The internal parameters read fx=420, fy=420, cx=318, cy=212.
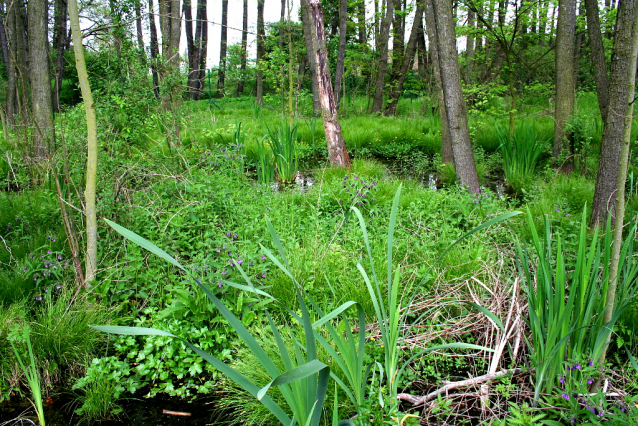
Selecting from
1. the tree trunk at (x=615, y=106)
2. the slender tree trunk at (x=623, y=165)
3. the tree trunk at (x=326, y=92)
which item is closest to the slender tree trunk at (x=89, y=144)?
the slender tree trunk at (x=623, y=165)

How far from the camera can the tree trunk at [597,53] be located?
16.9 ft

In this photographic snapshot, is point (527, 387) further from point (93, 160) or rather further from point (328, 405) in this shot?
point (93, 160)

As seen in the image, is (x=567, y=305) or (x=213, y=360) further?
(x=567, y=305)

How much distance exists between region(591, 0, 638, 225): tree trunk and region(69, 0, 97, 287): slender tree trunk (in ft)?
10.3

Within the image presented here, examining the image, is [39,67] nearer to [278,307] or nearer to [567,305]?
[278,307]

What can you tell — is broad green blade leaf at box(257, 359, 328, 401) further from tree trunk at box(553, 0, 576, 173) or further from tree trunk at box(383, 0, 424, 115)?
tree trunk at box(383, 0, 424, 115)

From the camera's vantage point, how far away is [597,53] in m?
5.51

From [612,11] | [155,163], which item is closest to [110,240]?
[155,163]

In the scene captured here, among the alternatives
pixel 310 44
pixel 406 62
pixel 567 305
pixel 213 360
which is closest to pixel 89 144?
pixel 213 360

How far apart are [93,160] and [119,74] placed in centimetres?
160

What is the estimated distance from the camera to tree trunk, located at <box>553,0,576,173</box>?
201 inches

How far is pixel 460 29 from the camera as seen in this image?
294 inches

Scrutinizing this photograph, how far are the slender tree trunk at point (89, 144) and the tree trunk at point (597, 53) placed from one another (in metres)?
5.43

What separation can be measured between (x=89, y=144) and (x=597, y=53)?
6107mm
